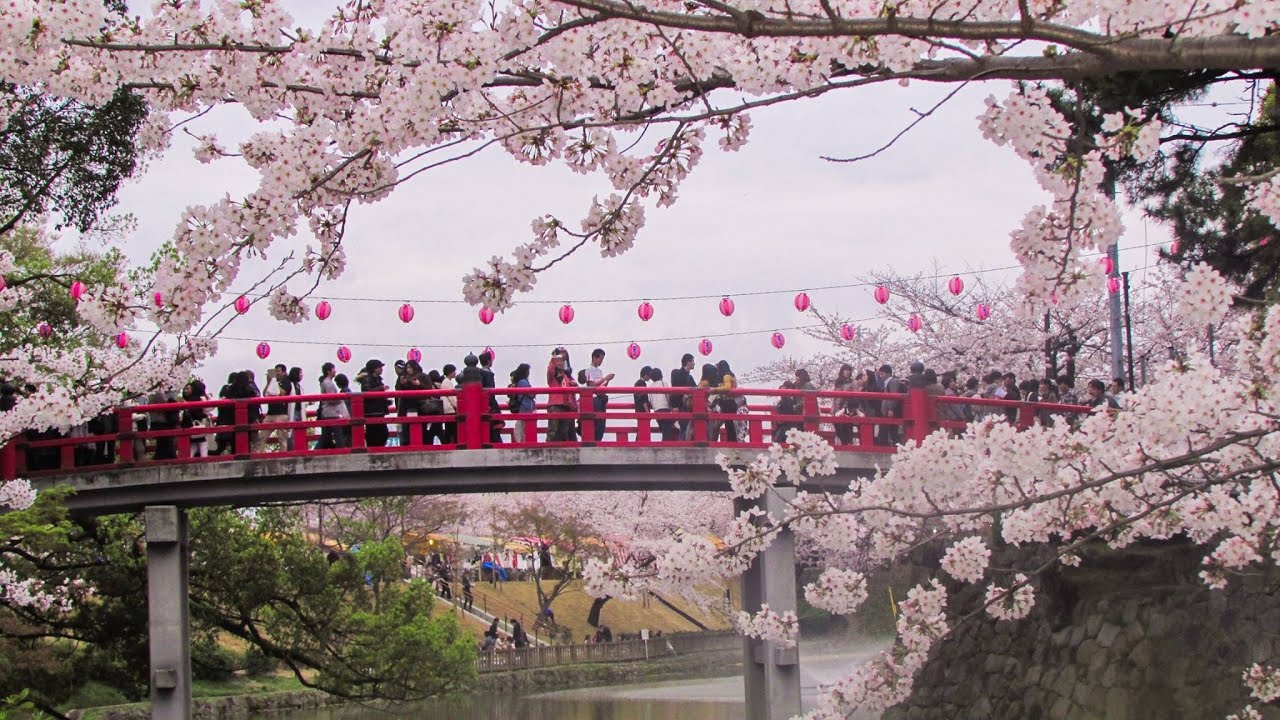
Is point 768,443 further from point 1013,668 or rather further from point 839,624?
point 839,624

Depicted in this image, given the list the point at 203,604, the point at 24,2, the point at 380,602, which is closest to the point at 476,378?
the point at 203,604

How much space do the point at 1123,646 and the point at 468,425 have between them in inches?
264

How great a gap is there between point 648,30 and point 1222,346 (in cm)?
2028

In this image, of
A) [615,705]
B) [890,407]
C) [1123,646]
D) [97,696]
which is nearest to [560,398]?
[890,407]

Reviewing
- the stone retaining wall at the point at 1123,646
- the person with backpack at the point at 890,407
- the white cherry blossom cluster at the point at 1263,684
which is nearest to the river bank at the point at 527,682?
the person with backpack at the point at 890,407

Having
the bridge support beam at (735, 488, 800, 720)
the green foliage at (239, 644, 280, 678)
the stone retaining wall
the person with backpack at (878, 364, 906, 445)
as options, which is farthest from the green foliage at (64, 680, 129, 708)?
the stone retaining wall

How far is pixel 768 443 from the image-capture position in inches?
592

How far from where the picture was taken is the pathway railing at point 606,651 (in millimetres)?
31250

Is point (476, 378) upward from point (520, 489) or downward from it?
upward

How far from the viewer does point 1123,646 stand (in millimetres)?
13641

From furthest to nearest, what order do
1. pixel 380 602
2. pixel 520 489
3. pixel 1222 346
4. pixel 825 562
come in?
1. pixel 825 562
2. pixel 1222 346
3. pixel 380 602
4. pixel 520 489

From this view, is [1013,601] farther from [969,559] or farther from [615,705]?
[615,705]

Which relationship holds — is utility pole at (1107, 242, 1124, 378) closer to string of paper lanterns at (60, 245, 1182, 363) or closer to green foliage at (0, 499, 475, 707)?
string of paper lanterns at (60, 245, 1182, 363)

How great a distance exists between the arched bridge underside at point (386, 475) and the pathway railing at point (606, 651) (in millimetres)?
13691
